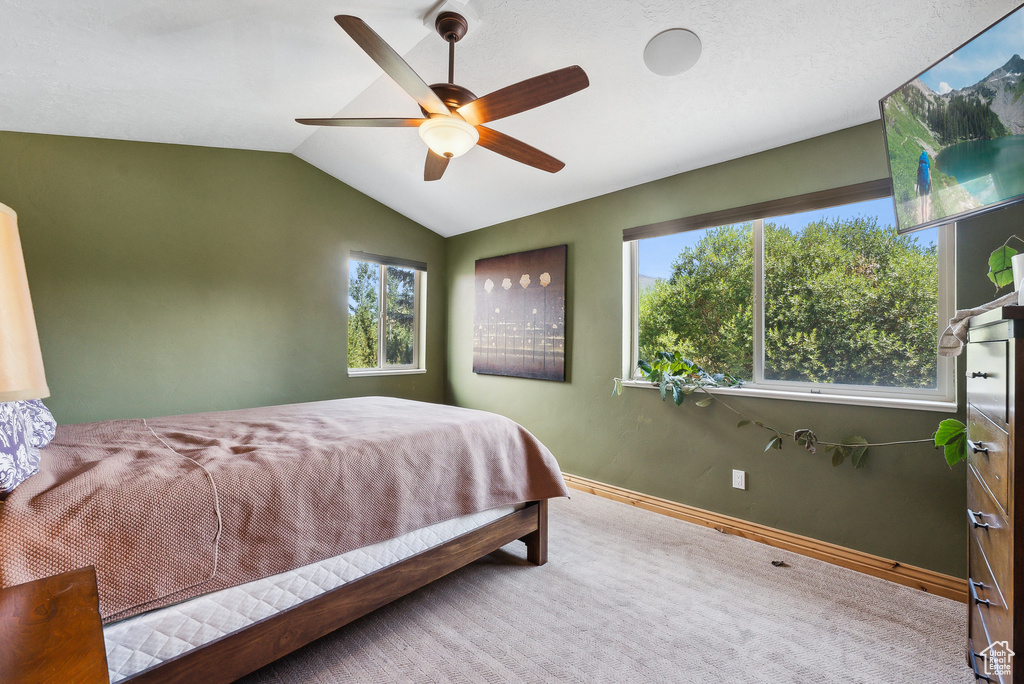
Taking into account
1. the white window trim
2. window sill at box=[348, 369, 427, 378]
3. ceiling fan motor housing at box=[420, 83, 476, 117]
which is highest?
ceiling fan motor housing at box=[420, 83, 476, 117]

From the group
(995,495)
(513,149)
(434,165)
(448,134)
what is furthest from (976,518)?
(434,165)

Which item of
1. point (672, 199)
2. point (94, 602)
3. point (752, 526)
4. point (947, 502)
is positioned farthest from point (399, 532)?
point (672, 199)

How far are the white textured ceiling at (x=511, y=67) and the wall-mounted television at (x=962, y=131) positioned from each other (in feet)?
1.32

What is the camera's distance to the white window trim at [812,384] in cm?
223

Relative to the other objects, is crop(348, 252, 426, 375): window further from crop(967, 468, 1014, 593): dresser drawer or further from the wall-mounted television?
crop(967, 468, 1014, 593): dresser drawer

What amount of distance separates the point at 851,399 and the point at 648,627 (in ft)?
5.26

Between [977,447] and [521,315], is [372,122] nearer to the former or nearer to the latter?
[521,315]

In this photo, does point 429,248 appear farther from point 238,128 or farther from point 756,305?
point 756,305

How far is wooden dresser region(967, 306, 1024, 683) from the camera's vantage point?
1053mm

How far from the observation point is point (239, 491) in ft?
4.73

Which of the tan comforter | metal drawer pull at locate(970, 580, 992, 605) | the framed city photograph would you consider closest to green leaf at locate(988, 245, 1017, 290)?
metal drawer pull at locate(970, 580, 992, 605)

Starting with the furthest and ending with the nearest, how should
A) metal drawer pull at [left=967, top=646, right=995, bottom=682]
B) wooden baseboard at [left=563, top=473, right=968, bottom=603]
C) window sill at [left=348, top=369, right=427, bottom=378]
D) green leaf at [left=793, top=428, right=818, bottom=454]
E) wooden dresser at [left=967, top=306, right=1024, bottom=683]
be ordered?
window sill at [left=348, top=369, right=427, bottom=378] → green leaf at [left=793, top=428, right=818, bottom=454] → wooden baseboard at [left=563, top=473, right=968, bottom=603] → metal drawer pull at [left=967, top=646, right=995, bottom=682] → wooden dresser at [left=967, top=306, right=1024, bottom=683]

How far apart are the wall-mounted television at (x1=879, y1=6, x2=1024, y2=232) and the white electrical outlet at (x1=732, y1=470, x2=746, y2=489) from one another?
1549 millimetres

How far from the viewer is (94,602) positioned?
2.63ft
